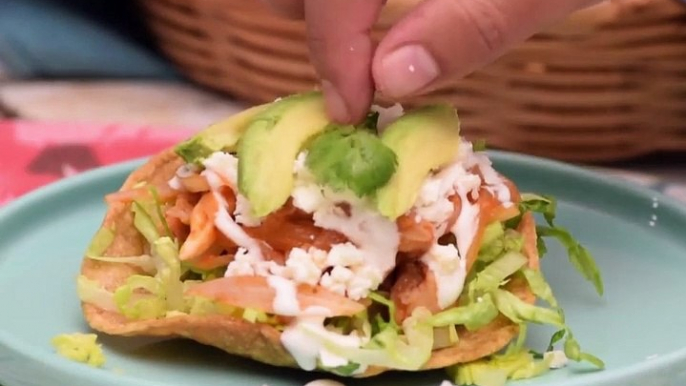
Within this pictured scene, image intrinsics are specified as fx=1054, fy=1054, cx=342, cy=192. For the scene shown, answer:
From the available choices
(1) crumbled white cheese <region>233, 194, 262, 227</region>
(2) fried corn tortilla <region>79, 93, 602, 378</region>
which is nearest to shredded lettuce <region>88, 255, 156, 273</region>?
(2) fried corn tortilla <region>79, 93, 602, 378</region>

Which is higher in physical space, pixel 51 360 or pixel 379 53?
pixel 379 53

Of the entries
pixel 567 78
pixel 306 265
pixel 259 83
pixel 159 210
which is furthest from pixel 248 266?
pixel 259 83

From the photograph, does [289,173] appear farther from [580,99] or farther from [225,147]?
[580,99]

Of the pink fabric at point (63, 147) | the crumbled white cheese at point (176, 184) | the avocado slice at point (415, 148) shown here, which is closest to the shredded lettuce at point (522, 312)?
the avocado slice at point (415, 148)

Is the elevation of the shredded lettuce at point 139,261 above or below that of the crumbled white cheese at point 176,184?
below

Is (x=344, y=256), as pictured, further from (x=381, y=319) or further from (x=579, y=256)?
(x=579, y=256)

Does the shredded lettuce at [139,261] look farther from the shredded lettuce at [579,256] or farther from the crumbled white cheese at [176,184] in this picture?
the shredded lettuce at [579,256]

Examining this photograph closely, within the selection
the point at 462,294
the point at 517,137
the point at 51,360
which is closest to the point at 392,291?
the point at 462,294
